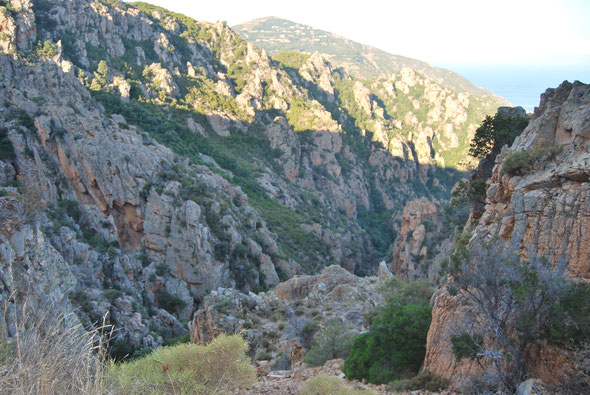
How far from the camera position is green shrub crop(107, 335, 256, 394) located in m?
9.23

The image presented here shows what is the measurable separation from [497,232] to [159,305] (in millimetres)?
25314

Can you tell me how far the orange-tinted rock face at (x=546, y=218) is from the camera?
10.5 m

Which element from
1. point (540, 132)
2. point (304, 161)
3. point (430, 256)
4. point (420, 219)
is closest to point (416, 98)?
point (304, 161)

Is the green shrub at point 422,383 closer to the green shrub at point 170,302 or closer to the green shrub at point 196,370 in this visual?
the green shrub at point 196,370

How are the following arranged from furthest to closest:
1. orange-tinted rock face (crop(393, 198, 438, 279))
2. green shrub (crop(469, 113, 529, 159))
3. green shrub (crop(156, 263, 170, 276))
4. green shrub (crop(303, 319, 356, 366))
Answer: orange-tinted rock face (crop(393, 198, 438, 279)) < green shrub (crop(156, 263, 170, 276)) < green shrub (crop(469, 113, 529, 159)) < green shrub (crop(303, 319, 356, 366))

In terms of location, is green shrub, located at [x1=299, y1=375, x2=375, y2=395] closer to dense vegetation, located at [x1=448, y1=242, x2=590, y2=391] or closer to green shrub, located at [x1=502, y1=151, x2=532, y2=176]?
dense vegetation, located at [x1=448, y1=242, x2=590, y2=391]

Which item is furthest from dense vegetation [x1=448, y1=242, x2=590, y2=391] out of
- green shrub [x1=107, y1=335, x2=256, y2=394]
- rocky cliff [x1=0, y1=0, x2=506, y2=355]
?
rocky cliff [x1=0, y1=0, x2=506, y2=355]

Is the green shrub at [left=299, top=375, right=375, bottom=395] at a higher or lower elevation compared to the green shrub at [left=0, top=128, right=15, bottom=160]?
lower

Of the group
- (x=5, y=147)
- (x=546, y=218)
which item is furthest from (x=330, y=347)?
(x=5, y=147)

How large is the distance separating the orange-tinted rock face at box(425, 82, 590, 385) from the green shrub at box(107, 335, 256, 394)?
16.7 ft

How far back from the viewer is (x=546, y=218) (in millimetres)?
11359

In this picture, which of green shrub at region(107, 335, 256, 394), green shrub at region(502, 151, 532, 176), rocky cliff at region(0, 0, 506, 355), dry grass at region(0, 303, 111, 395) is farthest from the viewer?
rocky cliff at region(0, 0, 506, 355)

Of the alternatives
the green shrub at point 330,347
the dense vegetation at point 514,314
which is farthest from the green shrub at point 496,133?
the dense vegetation at point 514,314

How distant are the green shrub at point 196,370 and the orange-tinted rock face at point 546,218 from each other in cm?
508
